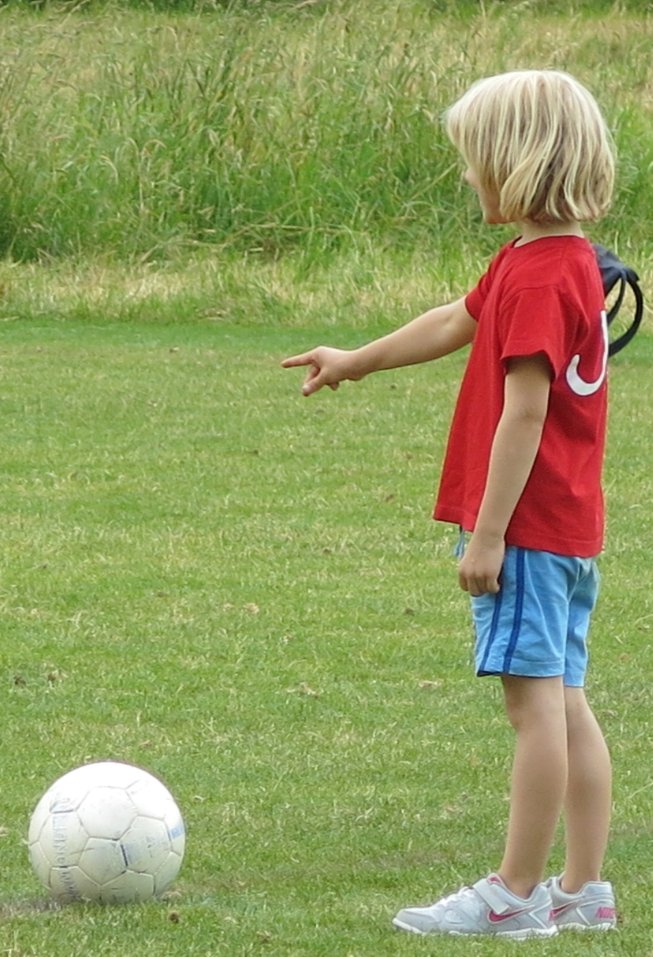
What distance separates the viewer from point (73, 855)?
147 inches

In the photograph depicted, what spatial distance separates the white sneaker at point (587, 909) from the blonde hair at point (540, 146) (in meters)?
1.37

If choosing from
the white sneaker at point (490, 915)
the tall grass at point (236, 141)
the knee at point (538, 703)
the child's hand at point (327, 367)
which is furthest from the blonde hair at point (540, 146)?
the tall grass at point (236, 141)

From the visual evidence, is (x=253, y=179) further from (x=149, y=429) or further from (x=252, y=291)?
(x=149, y=429)

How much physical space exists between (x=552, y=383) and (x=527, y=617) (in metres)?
0.46

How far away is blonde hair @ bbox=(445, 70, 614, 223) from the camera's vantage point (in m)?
3.51

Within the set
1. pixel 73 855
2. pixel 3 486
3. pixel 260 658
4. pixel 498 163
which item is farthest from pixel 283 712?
pixel 3 486

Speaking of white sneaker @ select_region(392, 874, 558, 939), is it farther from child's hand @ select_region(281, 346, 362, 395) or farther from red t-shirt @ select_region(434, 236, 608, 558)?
child's hand @ select_region(281, 346, 362, 395)

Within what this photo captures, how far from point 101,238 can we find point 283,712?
32.6 ft

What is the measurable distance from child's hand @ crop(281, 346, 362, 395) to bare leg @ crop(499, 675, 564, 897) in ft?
2.69

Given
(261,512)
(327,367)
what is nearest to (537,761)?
(327,367)

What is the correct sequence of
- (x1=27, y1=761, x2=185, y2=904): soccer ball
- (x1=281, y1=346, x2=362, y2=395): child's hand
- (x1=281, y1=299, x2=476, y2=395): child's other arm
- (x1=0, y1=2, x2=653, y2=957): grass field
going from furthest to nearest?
(x1=0, y1=2, x2=653, y2=957): grass field → (x1=281, y1=346, x2=362, y2=395): child's hand → (x1=281, y1=299, x2=476, y2=395): child's other arm → (x1=27, y1=761, x2=185, y2=904): soccer ball

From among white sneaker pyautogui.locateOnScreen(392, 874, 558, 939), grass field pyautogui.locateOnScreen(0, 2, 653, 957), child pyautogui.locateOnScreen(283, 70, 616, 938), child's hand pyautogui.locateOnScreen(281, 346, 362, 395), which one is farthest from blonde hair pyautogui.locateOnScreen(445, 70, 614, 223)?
grass field pyautogui.locateOnScreen(0, 2, 653, 957)

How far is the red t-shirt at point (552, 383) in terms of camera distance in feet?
11.5

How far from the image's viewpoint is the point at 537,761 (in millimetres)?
3600
